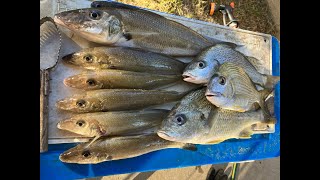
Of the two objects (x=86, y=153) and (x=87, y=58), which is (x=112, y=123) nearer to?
(x=86, y=153)

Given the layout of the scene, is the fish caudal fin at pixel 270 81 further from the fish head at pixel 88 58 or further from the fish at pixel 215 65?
the fish head at pixel 88 58

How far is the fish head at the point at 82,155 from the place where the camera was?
2539mm

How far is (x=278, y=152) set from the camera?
3695 millimetres

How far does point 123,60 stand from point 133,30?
0.30 m

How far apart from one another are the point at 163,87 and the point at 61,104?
943 mm

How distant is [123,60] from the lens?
275 cm

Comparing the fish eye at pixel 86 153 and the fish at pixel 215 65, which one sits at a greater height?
the fish at pixel 215 65

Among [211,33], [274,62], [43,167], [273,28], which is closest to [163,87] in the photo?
A: [211,33]

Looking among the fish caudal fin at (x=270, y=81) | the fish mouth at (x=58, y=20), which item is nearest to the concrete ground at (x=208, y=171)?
the fish caudal fin at (x=270, y=81)

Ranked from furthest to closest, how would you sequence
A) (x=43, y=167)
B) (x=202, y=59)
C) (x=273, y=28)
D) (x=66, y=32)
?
(x=273, y=28), (x=202, y=59), (x=66, y=32), (x=43, y=167)

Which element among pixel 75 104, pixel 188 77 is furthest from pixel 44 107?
pixel 188 77

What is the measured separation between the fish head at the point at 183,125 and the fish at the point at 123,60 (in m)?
0.43

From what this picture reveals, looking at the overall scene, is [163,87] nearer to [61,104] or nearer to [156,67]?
[156,67]

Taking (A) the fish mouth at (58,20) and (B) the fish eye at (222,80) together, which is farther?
(B) the fish eye at (222,80)
